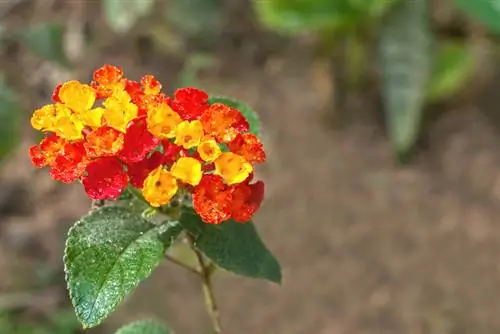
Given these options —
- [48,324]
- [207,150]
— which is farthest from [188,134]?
[48,324]

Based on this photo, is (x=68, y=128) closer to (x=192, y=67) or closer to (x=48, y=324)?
(x=48, y=324)

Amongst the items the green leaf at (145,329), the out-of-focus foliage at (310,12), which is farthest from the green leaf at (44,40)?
the green leaf at (145,329)

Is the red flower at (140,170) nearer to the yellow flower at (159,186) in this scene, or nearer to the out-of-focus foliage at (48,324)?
the yellow flower at (159,186)

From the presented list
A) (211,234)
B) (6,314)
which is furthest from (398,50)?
(211,234)

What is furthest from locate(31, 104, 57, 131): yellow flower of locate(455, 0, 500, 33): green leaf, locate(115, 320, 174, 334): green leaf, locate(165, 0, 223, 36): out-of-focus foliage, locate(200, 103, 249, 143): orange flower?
locate(165, 0, 223, 36): out-of-focus foliage

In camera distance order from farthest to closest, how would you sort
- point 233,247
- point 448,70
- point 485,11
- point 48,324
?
point 448,70
point 485,11
point 48,324
point 233,247

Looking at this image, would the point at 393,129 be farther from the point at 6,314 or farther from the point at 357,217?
the point at 6,314

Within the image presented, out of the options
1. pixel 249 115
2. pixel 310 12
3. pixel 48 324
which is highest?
pixel 249 115
